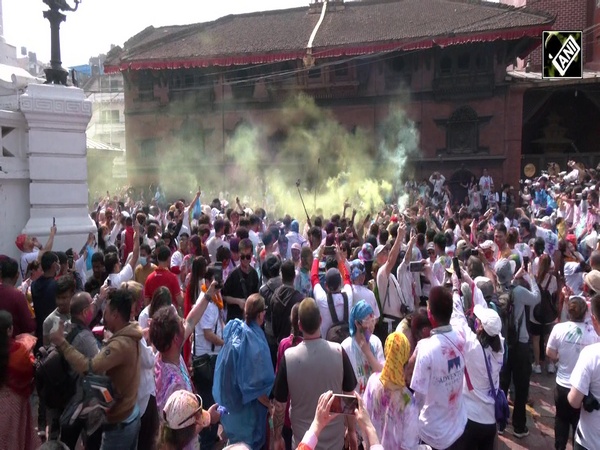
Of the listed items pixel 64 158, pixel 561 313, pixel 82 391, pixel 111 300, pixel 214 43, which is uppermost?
pixel 214 43

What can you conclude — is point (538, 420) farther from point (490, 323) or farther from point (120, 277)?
point (120, 277)

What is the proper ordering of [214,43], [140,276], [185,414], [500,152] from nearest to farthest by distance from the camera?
[185,414]
[140,276]
[500,152]
[214,43]

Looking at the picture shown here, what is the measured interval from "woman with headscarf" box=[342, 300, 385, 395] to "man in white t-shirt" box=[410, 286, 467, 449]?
31cm

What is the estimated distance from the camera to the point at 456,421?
389 cm

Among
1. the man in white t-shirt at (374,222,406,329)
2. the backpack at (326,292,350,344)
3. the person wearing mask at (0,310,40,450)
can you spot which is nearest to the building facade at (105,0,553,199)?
the man in white t-shirt at (374,222,406,329)

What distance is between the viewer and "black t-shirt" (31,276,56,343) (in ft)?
17.6

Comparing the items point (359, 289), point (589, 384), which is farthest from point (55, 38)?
point (589, 384)

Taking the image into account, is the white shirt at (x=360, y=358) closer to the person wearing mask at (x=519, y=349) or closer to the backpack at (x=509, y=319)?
the backpack at (x=509, y=319)

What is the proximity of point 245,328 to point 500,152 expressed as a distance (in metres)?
21.9

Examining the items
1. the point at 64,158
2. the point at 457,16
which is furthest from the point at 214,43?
the point at 64,158

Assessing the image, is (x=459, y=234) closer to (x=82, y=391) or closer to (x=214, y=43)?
(x=82, y=391)

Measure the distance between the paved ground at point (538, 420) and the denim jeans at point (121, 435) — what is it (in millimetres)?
3666

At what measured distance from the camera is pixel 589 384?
3828 millimetres

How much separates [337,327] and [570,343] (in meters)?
2.02
